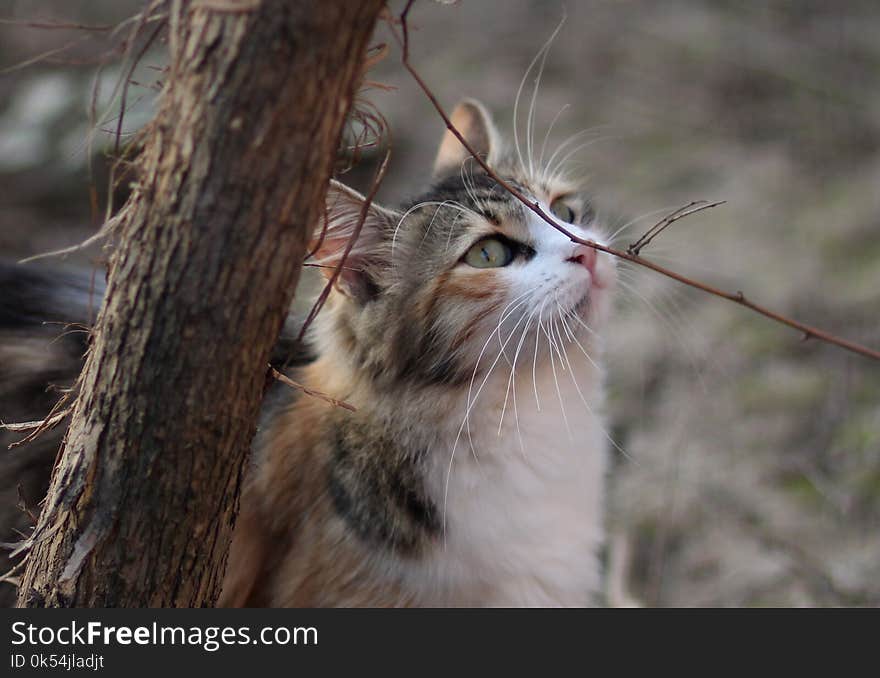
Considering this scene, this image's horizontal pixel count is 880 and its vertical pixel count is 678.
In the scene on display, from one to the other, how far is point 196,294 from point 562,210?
1092 mm

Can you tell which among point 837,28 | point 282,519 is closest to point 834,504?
point 282,519

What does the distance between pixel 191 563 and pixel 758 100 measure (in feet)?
12.7

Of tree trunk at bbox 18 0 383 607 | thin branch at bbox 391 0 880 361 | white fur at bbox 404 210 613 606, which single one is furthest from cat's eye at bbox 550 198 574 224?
tree trunk at bbox 18 0 383 607

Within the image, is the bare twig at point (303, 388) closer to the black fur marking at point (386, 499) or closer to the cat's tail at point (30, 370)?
the black fur marking at point (386, 499)

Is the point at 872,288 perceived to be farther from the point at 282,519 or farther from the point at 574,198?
the point at 282,519

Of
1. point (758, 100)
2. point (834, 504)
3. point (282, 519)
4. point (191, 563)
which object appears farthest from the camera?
point (758, 100)

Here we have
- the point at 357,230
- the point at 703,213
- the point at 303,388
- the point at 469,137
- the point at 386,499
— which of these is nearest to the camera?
the point at 357,230

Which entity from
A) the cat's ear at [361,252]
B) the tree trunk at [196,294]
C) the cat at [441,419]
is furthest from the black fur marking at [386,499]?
the tree trunk at [196,294]

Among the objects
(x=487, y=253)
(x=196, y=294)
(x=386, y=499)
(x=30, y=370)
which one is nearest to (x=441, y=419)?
(x=386, y=499)

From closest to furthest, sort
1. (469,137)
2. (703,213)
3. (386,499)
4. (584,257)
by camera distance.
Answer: (584,257)
(386,499)
(469,137)
(703,213)

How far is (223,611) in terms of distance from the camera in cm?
134

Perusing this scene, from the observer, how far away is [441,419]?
1.74 meters

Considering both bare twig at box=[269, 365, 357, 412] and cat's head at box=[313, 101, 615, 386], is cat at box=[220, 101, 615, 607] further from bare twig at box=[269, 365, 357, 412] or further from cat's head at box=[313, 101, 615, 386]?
bare twig at box=[269, 365, 357, 412]

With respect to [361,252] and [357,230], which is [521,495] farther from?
[357,230]
